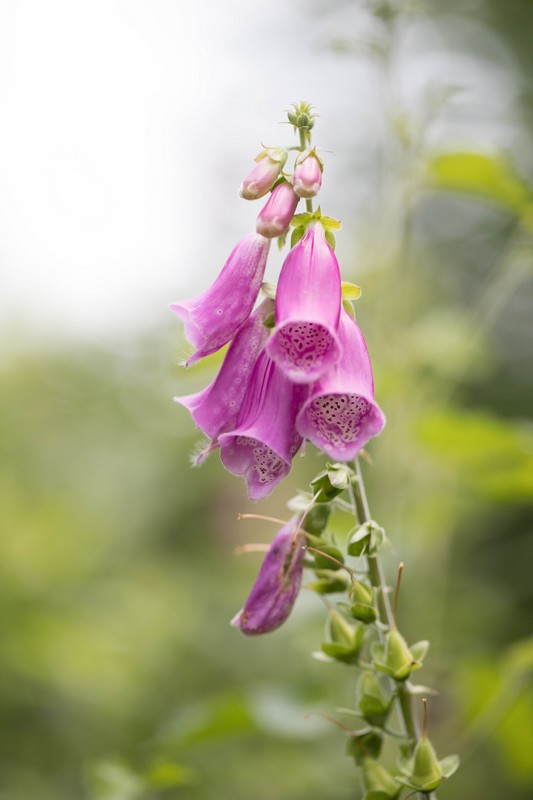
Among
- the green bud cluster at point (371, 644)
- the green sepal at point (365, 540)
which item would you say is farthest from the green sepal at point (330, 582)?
the green sepal at point (365, 540)

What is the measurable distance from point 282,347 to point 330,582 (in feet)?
1.02

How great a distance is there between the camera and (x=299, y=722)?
4.91 feet

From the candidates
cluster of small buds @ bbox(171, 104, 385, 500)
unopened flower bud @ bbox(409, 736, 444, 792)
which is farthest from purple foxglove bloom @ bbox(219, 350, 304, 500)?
unopened flower bud @ bbox(409, 736, 444, 792)

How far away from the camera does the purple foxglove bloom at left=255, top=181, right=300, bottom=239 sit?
980 millimetres

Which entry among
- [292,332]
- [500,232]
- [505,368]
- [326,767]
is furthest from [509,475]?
[500,232]

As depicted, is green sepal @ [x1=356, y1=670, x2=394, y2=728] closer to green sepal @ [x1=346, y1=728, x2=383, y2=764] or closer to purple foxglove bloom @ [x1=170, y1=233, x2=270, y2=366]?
green sepal @ [x1=346, y1=728, x2=383, y2=764]

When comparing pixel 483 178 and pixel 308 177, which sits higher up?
pixel 483 178

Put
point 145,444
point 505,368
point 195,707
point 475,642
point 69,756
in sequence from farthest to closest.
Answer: point 505,368 → point 145,444 → point 475,642 → point 69,756 → point 195,707

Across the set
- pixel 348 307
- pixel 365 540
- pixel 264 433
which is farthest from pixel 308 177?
pixel 365 540

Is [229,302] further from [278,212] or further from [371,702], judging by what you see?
[371,702]

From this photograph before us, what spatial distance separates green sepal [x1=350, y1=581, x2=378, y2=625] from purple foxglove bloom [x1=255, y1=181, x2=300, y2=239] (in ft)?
1.42

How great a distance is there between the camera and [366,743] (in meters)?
1.05

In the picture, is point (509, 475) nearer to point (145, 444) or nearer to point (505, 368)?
point (145, 444)

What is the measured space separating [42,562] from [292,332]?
2.21 metres
